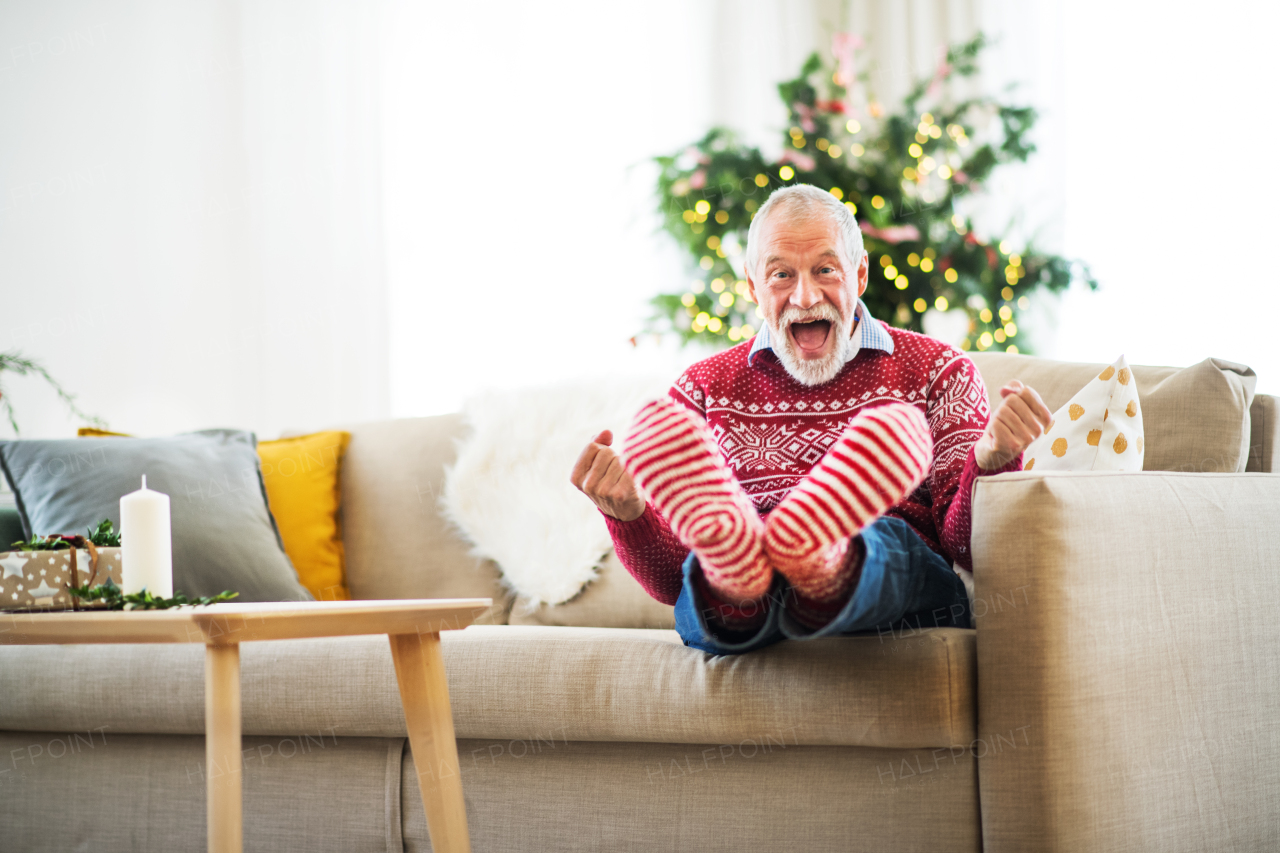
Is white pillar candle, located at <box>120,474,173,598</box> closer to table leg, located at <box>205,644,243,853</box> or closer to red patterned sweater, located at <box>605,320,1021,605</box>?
table leg, located at <box>205,644,243,853</box>

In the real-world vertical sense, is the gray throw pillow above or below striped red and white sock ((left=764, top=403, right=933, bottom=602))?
below

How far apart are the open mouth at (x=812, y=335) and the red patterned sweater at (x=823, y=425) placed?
55 millimetres

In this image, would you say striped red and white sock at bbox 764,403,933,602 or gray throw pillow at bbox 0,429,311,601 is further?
gray throw pillow at bbox 0,429,311,601

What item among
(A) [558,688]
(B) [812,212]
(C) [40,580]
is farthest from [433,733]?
(B) [812,212]

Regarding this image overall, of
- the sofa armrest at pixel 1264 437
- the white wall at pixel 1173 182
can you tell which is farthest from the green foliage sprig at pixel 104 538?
the white wall at pixel 1173 182

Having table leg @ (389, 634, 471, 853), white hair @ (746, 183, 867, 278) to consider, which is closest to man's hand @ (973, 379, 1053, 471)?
white hair @ (746, 183, 867, 278)

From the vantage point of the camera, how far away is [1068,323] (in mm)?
Answer: 3250

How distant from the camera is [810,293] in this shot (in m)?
1.46

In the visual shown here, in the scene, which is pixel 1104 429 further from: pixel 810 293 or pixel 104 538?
pixel 104 538

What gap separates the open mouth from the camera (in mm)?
1475

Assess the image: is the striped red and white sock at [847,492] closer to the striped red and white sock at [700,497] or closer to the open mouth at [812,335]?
the striped red and white sock at [700,497]

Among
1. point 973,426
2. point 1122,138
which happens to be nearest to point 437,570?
point 973,426

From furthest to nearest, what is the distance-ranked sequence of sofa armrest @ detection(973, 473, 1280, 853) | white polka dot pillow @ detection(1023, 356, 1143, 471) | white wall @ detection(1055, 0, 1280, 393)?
white wall @ detection(1055, 0, 1280, 393), white polka dot pillow @ detection(1023, 356, 1143, 471), sofa armrest @ detection(973, 473, 1280, 853)

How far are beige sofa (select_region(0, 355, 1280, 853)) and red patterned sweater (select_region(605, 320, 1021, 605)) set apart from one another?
149 millimetres
